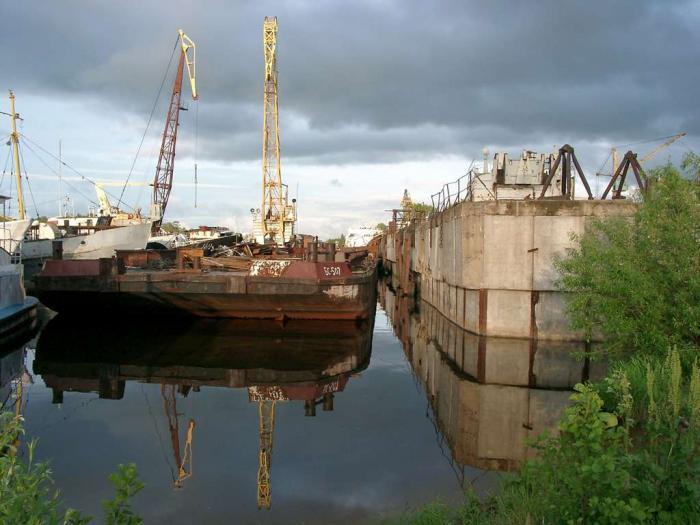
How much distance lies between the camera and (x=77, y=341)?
1672 centimetres

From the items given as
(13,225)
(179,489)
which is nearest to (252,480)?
(179,489)

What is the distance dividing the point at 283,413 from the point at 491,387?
14.6 feet

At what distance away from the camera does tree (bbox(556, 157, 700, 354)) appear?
8.66 meters

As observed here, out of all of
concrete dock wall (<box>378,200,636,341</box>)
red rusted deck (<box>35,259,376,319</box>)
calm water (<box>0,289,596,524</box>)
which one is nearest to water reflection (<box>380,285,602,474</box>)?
calm water (<box>0,289,596,524</box>)

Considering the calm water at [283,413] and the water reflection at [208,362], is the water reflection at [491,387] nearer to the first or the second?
the calm water at [283,413]

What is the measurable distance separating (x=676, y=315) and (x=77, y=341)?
51.2 feet

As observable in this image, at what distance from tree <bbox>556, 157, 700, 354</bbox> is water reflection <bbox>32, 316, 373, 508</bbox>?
554 centimetres

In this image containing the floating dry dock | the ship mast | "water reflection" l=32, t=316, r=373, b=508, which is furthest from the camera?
the ship mast

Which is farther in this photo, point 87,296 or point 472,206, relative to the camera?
point 87,296

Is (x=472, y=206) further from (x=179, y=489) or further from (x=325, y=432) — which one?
(x=179, y=489)

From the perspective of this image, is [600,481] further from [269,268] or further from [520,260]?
[269,268]

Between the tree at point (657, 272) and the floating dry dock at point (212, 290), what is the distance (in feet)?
32.6

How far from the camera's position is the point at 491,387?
11.7 metres

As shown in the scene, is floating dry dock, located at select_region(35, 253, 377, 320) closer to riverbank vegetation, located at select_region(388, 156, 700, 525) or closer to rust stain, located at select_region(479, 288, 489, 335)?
rust stain, located at select_region(479, 288, 489, 335)
